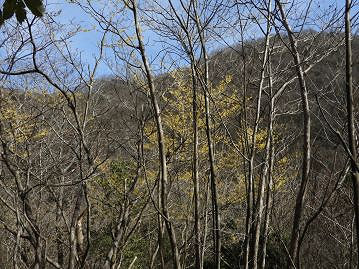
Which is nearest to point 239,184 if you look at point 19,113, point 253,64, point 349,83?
point 19,113

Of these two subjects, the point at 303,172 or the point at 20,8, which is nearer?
the point at 20,8

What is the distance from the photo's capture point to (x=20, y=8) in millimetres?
1203

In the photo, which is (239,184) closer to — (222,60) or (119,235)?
(119,235)

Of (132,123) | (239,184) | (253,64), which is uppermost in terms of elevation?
(253,64)

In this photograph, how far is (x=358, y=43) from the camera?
10.5 feet

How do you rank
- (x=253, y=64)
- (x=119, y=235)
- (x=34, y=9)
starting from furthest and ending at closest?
(x=119, y=235), (x=253, y=64), (x=34, y=9)

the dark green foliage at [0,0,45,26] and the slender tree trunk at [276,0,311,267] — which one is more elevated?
the dark green foliage at [0,0,45,26]

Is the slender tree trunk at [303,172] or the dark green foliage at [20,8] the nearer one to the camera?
the dark green foliage at [20,8]

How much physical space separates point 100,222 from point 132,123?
4.26 metres

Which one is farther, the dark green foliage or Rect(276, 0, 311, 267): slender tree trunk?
Rect(276, 0, 311, 267): slender tree trunk

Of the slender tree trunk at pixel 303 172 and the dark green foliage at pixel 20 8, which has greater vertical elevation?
the dark green foliage at pixel 20 8

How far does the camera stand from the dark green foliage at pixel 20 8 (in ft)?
3.85

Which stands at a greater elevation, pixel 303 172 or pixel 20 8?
pixel 20 8

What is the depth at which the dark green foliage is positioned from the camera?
1173 millimetres
